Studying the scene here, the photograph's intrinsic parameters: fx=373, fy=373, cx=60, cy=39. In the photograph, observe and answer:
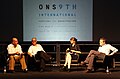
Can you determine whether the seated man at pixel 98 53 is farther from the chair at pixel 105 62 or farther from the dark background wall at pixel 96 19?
the dark background wall at pixel 96 19

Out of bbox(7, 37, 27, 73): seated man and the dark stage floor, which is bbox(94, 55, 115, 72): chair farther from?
bbox(7, 37, 27, 73): seated man

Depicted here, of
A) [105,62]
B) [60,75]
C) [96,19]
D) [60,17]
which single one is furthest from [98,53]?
[60,17]

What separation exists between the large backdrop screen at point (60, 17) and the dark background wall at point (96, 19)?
8.2 inches

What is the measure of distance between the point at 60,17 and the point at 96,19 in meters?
1.15

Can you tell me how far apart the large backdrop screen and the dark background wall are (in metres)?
0.21

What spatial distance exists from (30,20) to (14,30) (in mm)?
629

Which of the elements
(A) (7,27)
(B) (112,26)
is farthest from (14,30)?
(B) (112,26)

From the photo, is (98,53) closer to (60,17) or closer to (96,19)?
(96,19)

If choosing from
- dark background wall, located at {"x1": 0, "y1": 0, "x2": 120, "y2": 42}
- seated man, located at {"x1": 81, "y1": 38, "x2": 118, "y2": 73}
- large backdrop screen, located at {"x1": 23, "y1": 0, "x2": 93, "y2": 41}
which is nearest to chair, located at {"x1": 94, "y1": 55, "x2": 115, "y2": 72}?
seated man, located at {"x1": 81, "y1": 38, "x2": 118, "y2": 73}

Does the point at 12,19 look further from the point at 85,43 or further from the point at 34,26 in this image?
the point at 85,43

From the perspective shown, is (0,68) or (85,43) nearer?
(0,68)

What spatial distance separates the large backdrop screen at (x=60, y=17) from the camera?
11734mm

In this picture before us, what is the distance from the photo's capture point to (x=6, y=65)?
10344 mm

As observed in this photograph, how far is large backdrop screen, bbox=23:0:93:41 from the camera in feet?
38.5
